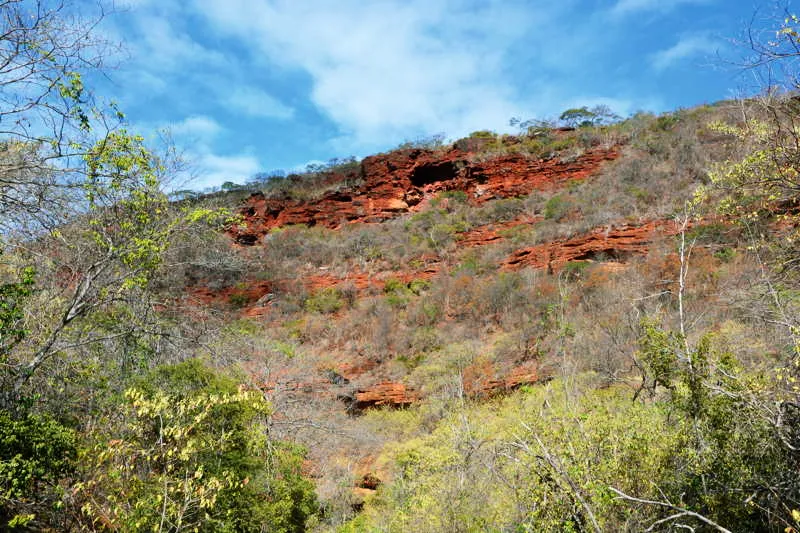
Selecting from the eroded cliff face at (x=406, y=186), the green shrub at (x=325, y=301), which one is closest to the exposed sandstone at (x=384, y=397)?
the green shrub at (x=325, y=301)

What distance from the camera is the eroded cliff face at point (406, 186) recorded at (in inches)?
983

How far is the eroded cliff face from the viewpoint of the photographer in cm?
2497

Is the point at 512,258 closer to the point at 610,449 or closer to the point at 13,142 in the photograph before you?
the point at 610,449

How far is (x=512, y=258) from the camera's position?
1720 cm

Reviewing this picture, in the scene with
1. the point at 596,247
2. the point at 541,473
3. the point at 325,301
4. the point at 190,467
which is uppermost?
the point at 325,301

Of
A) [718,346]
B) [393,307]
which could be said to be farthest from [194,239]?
[393,307]

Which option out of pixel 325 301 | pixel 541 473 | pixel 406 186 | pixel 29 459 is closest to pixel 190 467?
pixel 29 459

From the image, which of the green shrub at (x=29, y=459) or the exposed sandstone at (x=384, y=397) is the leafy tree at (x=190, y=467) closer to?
the green shrub at (x=29, y=459)

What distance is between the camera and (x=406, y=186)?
94.6 ft

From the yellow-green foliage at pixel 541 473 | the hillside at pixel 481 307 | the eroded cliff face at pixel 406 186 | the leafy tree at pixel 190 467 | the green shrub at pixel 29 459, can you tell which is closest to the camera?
the yellow-green foliage at pixel 541 473

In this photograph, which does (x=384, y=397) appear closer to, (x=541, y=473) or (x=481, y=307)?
(x=481, y=307)

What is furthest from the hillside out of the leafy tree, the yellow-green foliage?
the leafy tree

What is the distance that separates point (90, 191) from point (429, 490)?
5.62m

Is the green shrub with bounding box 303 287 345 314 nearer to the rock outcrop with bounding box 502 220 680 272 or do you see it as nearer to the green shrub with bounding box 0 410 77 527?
the rock outcrop with bounding box 502 220 680 272
